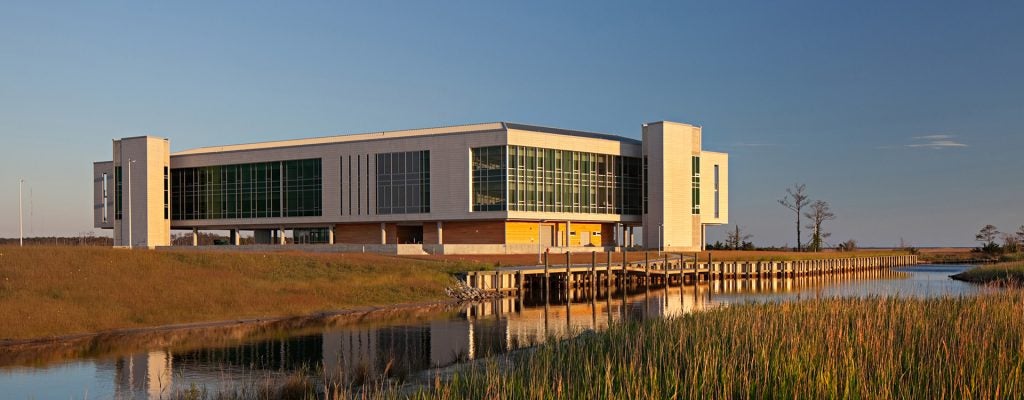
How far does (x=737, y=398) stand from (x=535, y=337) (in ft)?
54.3

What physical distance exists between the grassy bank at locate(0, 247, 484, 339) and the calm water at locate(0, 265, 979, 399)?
10.2 feet

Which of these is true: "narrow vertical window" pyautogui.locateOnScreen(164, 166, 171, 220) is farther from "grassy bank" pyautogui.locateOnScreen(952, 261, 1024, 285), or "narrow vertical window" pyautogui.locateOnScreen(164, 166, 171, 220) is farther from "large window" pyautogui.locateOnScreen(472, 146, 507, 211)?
"grassy bank" pyautogui.locateOnScreen(952, 261, 1024, 285)

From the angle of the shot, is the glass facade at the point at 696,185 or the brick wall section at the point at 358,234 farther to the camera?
the glass facade at the point at 696,185

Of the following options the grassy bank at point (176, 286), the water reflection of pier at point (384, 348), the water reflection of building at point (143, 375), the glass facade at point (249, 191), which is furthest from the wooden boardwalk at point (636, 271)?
the glass facade at point (249, 191)

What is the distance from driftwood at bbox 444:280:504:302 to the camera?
46406 millimetres

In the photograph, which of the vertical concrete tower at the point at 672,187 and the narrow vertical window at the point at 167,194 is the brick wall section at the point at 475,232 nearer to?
the vertical concrete tower at the point at 672,187

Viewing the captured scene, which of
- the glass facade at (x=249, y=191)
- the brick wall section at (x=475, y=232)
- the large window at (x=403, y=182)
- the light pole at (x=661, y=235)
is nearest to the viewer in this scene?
the brick wall section at (x=475, y=232)

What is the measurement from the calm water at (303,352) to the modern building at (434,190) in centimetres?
3753

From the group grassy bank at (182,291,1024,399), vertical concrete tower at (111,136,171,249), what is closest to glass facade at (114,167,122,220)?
vertical concrete tower at (111,136,171,249)

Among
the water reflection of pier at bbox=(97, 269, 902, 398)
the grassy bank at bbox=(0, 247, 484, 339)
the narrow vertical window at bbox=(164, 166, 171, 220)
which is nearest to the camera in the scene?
the water reflection of pier at bbox=(97, 269, 902, 398)

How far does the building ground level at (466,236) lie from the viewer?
3086 inches

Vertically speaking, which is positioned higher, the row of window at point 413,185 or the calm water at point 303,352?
the row of window at point 413,185

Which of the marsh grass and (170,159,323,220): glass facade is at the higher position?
(170,159,323,220): glass facade

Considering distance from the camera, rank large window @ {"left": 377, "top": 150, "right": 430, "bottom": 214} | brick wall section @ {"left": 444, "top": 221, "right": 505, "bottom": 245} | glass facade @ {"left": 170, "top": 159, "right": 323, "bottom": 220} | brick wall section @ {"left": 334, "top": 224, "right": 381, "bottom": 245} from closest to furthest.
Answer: brick wall section @ {"left": 444, "top": 221, "right": 505, "bottom": 245}, large window @ {"left": 377, "top": 150, "right": 430, "bottom": 214}, brick wall section @ {"left": 334, "top": 224, "right": 381, "bottom": 245}, glass facade @ {"left": 170, "top": 159, "right": 323, "bottom": 220}
